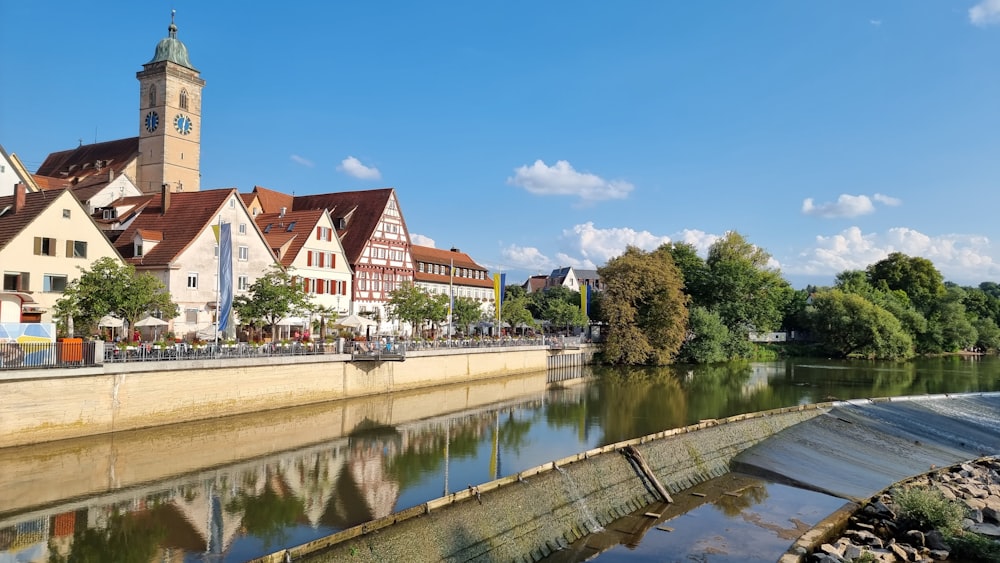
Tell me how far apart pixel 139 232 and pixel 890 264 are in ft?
362

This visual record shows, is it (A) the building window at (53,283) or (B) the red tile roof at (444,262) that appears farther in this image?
(B) the red tile roof at (444,262)

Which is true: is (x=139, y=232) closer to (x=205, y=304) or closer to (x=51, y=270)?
(x=205, y=304)

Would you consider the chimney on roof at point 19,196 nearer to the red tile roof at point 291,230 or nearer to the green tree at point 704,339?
the red tile roof at point 291,230

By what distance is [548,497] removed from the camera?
19.3 m

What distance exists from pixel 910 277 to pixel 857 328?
3287 centimetres

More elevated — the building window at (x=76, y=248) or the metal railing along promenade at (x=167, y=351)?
the building window at (x=76, y=248)

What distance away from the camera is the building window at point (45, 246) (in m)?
33.8

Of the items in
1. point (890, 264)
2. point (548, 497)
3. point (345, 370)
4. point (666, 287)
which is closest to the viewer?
point (548, 497)

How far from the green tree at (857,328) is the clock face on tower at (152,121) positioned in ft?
264

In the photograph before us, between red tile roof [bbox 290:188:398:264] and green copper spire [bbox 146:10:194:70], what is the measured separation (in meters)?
21.2

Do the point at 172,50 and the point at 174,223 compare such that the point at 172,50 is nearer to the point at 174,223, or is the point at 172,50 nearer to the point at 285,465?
the point at 174,223

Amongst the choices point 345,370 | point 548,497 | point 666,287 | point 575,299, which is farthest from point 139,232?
point 575,299

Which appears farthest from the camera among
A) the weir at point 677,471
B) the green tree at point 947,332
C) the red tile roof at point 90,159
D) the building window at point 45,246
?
the green tree at point 947,332

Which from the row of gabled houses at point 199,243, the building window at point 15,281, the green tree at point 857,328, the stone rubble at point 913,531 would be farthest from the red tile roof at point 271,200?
the green tree at point 857,328
